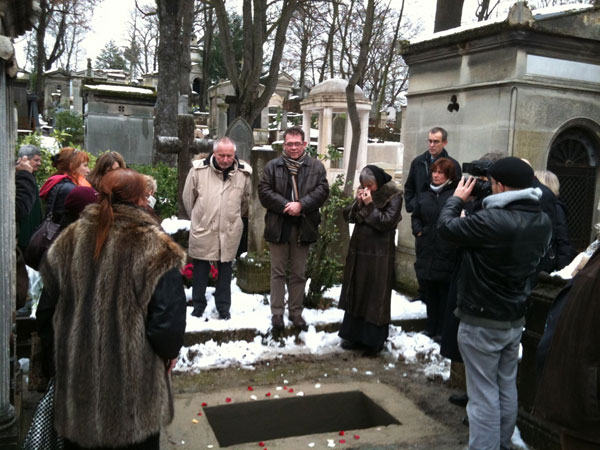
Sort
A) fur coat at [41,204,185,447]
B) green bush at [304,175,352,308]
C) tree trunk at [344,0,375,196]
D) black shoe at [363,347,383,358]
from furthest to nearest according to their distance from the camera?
tree trunk at [344,0,375,196] < green bush at [304,175,352,308] < black shoe at [363,347,383,358] < fur coat at [41,204,185,447]

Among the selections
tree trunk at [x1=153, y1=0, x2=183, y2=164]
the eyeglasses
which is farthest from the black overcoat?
tree trunk at [x1=153, y1=0, x2=183, y2=164]

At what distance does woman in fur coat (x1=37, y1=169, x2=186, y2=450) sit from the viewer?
2604mm

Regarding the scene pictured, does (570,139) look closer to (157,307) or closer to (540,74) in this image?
(540,74)

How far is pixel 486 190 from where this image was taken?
4.02 meters

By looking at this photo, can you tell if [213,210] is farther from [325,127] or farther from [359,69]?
[325,127]

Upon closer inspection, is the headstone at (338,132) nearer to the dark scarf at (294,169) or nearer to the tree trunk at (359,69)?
the tree trunk at (359,69)

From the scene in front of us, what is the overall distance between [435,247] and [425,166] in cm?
95

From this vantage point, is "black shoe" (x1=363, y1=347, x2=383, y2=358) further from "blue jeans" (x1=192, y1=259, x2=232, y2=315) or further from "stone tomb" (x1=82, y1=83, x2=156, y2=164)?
"stone tomb" (x1=82, y1=83, x2=156, y2=164)

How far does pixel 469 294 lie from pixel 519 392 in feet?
3.55

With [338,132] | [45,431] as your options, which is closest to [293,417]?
[45,431]

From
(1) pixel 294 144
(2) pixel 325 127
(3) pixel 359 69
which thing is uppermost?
(3) pixel 359 69

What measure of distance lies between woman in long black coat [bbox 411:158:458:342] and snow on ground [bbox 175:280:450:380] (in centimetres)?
34

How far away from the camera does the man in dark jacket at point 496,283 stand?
3.38 meters

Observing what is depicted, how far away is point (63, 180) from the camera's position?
473 cm
